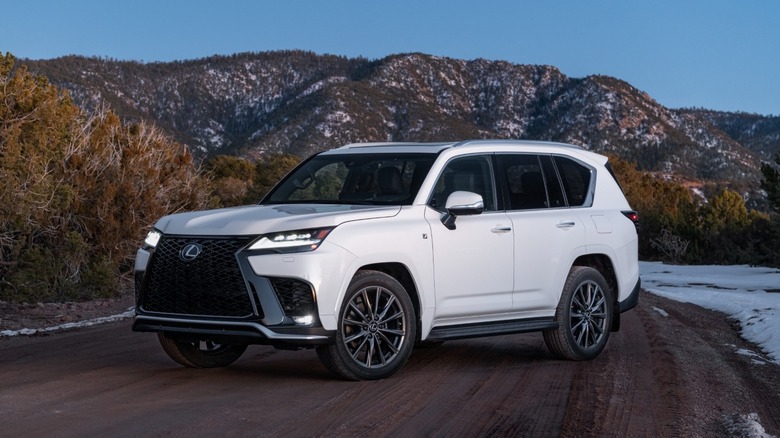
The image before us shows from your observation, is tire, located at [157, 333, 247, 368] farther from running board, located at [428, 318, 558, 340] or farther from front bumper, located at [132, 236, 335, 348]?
running board, located at [428, 318, 558, 340]

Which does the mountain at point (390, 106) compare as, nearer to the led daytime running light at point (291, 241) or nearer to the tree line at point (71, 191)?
the tree line at point (71, 191)

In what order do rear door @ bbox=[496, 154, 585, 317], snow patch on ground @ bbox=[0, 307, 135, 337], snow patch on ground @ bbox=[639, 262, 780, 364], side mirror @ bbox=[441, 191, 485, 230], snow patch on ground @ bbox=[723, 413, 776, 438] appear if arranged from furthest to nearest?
snow patch on ground @ bbox=[639, 262, 780, 364], snow patch on ground @ bbox=[0, 307, 135, 337], rear door @ bbox=[496, 154, 585, 317], side mirror @ bbox=[441, 191, 485, 230], snow patch on ground @ bbox=[723, 413, 776, 438]

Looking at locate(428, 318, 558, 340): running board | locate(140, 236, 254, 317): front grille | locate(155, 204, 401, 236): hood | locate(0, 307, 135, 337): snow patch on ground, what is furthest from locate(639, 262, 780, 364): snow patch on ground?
locate(0, 307, 135, 337): snow patch on ground

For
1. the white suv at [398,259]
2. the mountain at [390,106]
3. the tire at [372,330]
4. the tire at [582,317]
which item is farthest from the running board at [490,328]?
the mountain at [390,106]

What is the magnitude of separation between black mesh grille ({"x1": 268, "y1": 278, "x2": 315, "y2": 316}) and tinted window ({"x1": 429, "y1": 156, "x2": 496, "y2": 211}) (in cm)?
176

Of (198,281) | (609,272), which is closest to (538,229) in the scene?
(609,272)

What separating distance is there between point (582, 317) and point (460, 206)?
2075mm

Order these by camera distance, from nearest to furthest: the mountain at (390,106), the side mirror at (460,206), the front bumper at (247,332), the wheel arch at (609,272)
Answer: the front bumper at (247,332) < the side mirror at (460,206) < the wheel arch at (609,272) < the mountain at (390,106)

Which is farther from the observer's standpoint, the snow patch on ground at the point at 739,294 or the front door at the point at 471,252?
the snow patch on ground at the point at 739,294

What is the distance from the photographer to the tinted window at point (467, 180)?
30.6 feet

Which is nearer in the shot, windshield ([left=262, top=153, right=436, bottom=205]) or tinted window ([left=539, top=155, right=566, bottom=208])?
windshield ([left=262, top=153, right=436, bottom=205])

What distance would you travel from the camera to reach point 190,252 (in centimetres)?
826

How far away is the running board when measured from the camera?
29.5 feet

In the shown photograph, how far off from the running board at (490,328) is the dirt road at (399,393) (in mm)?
332
